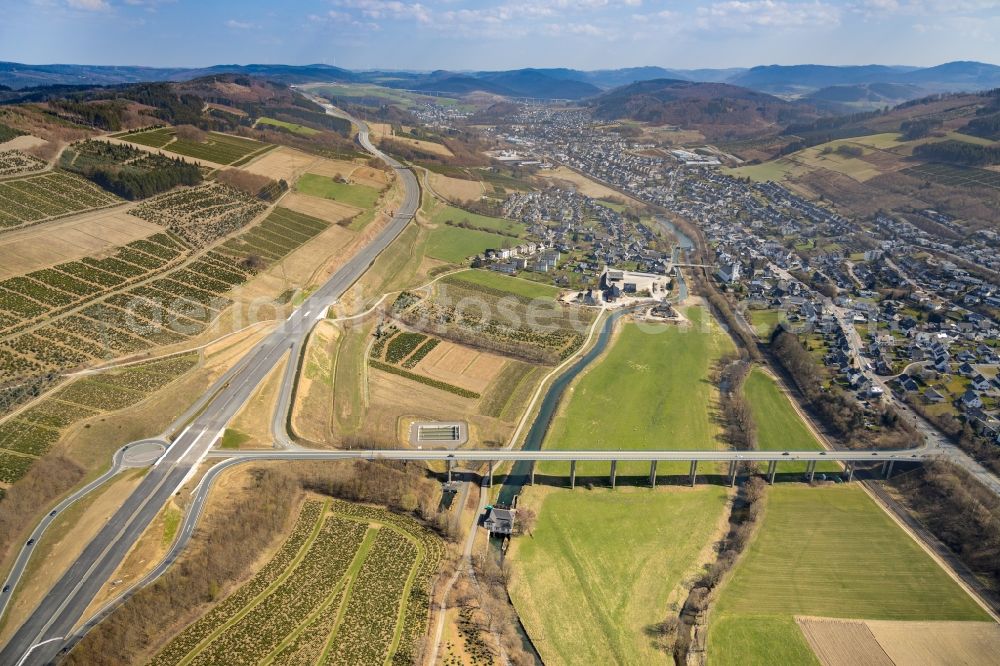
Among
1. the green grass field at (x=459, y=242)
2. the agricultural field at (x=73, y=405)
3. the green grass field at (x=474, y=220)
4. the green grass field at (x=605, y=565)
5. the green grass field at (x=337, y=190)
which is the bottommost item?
the green grass field at (x=605, y=565)

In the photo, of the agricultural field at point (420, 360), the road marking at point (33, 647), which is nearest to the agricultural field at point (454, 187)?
the agricultural field at point (420, 360)

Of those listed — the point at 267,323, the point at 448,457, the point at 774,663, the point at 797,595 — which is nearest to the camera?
the point at 774,663

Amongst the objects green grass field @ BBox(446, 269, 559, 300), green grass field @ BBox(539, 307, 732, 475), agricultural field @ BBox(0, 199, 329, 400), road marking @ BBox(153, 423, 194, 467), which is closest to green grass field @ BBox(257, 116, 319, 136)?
green grass field @ BBox(446, 269, 559, 300)

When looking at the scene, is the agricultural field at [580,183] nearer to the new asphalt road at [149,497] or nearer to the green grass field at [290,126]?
the green grass field at [290,126]

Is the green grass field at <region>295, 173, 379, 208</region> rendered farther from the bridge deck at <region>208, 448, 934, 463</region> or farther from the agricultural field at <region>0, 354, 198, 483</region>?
the bridge deck at <region>208, 448, 934, 463</region>

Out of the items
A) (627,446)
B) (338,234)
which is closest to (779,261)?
(627,446)

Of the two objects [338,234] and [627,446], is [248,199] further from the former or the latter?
[627,446]
